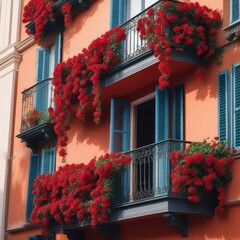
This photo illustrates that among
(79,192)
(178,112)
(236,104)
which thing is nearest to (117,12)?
(178,112)

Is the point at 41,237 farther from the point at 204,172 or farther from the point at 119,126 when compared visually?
the point at 204,172

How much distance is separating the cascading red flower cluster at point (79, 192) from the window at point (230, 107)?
254 centimetres

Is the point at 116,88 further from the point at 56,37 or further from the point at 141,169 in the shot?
the point at 56,37

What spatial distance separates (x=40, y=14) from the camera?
23.5 m

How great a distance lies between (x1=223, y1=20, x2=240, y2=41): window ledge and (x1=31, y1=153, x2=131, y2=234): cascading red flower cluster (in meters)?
3.57

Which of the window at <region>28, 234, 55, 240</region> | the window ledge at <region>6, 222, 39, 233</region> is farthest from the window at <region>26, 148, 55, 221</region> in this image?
the window at <region>28, 234, 55, 240</region>

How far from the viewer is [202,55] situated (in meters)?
16.9

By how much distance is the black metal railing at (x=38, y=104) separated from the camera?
22.8 meters

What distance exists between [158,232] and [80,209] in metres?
2.10

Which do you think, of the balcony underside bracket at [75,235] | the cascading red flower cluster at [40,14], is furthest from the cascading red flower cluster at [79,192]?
the cascading red flower cluster at [40,14]

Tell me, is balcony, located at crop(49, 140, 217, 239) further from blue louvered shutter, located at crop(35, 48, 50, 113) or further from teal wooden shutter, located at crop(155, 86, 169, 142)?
blue louvered shutter, located at crop(35, 48, 50, 113)

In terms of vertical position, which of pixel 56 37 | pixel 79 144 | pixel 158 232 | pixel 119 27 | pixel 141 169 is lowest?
pixel 158 232

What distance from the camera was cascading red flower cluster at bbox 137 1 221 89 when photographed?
16562 mm

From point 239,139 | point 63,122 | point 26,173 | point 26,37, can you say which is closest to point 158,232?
point 239,139
